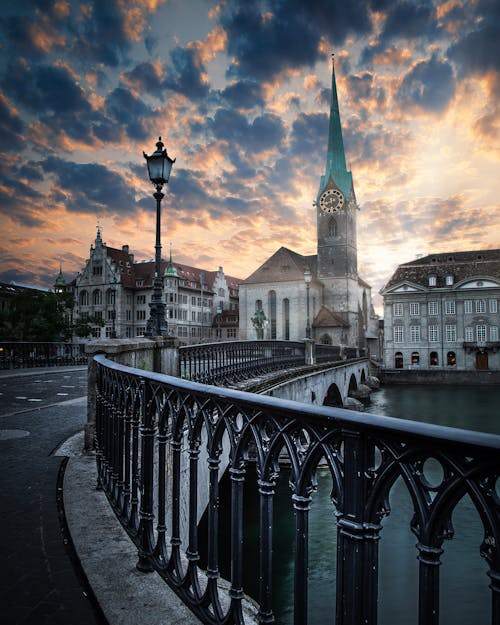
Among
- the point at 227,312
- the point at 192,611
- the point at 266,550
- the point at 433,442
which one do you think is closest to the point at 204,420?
the point at 266,550

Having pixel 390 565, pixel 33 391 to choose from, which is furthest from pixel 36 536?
pixel 33 391

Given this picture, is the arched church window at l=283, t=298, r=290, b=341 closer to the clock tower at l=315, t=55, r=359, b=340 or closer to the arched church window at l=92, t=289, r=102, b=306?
the clock tower at l=315, t=55, r=359, b=340

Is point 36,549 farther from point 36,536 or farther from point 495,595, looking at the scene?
point 495,595

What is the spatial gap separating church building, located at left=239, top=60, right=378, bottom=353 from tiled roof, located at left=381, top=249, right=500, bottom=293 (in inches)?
329

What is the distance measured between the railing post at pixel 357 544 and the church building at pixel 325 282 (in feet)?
185

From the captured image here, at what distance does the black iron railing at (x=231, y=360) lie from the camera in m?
10.8

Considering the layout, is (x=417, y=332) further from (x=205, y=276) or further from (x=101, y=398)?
(x=101, y=398)

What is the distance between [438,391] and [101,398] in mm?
47056

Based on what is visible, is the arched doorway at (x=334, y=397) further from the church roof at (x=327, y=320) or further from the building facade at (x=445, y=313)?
the church roof at (x=327, y=320)

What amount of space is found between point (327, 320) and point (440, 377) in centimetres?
1671

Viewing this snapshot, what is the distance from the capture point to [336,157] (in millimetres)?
71938

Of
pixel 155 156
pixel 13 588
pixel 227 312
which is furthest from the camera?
pixel 227 312

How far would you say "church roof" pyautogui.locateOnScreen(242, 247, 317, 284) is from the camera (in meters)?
63.0

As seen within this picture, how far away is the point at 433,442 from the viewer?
4.31ft
